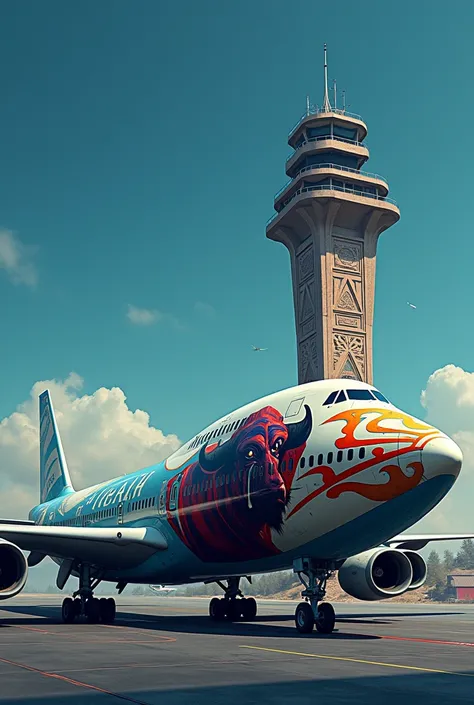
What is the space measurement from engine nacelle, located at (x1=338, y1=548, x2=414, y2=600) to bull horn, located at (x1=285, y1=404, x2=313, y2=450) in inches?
167

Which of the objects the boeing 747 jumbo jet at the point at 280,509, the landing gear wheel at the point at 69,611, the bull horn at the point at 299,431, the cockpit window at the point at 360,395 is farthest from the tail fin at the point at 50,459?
the cockpit window at the point at 360,395

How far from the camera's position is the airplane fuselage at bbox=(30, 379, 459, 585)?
49.7ft

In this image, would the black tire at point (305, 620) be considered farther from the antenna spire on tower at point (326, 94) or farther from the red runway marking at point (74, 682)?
the antenna spire on tower at point (326, 94)

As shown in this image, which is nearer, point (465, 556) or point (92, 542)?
point (92, 542)

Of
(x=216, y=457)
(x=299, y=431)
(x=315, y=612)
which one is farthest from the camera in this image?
(x=216, y=457)

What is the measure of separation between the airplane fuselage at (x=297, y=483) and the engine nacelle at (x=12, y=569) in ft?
13.5

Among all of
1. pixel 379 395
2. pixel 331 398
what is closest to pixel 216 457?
pixel 331 398

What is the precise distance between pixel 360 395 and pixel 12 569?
10.7 meters

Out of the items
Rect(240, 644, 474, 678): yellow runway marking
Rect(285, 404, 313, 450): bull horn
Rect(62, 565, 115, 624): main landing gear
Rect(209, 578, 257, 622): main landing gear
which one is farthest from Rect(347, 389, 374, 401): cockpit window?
Rect(62, 565, 115, 624): main landing gear

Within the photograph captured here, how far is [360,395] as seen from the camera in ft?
56.7

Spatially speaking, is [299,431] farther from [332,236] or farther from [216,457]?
[332,236]

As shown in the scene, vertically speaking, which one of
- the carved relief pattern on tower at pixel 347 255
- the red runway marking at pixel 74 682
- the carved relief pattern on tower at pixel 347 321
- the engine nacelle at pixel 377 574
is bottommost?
the red runway marking at pixel 74 682

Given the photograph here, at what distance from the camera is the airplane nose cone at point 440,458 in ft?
48.3

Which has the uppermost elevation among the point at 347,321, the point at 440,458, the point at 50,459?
the point at 347,321
